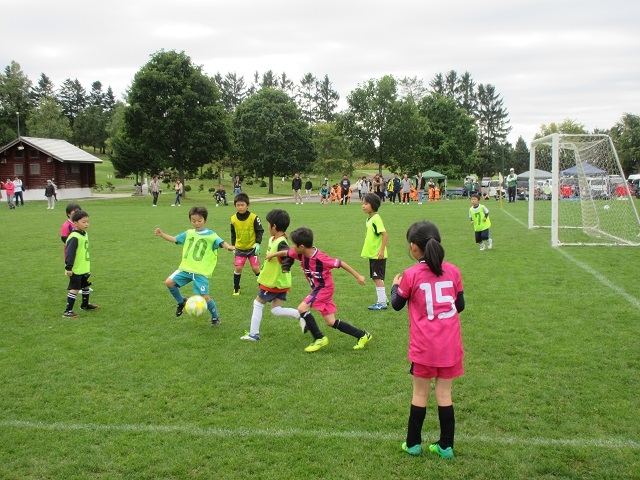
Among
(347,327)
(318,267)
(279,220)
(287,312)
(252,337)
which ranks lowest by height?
(252,337)

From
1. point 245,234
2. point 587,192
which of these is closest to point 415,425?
point 245,234

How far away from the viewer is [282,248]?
6559 mm

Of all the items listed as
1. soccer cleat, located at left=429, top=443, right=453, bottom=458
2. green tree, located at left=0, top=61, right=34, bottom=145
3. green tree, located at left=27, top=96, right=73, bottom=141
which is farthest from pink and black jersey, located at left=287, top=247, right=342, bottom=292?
green tree, located at left=0, top=61, right=34, bottom=145

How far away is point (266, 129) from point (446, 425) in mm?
52717

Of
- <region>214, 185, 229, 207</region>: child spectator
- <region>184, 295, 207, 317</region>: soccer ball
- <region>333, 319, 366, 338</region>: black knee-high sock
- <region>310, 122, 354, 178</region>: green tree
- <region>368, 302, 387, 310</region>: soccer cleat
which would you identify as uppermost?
<region>310, 122, 354, 178</region>: green tree

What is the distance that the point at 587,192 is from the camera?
1900 cm

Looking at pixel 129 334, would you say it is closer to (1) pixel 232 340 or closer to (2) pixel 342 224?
(1) pixel 232 340

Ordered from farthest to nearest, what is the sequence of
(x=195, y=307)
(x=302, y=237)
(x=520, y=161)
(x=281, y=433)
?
1. (x=520, y=161)
2. (x=195, y=307)
3. (x=302, y=237)
4. (x=281, y=433)

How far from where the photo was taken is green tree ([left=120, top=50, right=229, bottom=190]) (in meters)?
40.3

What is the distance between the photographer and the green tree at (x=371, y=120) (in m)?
54.6

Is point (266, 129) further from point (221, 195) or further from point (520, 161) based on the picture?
point (520, 161)

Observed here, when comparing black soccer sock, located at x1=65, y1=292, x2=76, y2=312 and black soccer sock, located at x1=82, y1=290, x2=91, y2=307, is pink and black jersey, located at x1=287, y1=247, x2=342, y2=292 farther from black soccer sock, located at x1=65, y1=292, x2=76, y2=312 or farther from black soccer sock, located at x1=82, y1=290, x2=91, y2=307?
black soccer sock, located at x1=82, y1=290, x2=91, y2=307

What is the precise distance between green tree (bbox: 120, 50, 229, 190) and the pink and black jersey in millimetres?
36223

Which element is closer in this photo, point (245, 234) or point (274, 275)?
point (274, 275)
